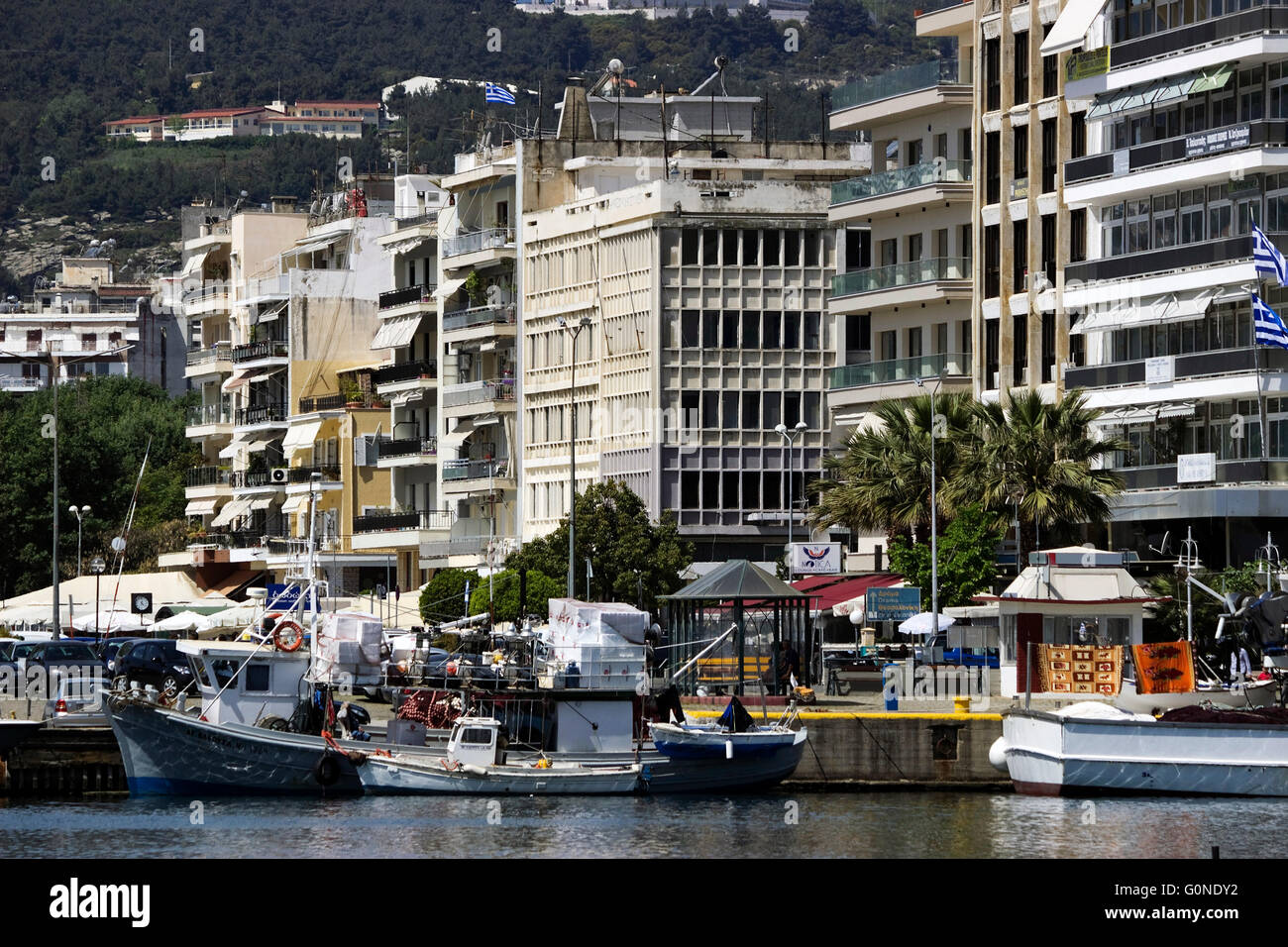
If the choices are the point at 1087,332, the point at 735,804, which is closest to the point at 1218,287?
the point at 1087,332

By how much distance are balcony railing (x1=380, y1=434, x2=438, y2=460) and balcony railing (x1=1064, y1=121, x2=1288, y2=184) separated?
47.0 metres

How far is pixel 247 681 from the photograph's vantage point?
2320 inches

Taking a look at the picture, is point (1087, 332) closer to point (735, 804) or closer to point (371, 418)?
point (735, 804)

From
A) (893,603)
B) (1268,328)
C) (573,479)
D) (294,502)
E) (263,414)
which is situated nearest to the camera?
(1268,328)

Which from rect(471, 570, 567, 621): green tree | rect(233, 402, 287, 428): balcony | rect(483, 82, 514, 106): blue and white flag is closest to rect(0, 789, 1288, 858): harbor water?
rect(471, 570, 567, 621): green tree

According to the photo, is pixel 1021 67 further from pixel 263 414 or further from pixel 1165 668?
pixel 263 414

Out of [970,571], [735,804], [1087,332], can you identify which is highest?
[1087,332]

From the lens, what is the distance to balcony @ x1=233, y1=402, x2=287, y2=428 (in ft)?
436

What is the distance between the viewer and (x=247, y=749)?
56625mm

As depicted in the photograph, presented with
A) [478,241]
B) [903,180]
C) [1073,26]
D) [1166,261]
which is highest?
[1073,26]

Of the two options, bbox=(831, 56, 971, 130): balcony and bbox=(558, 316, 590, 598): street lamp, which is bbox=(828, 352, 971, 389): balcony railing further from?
bbox=(558, 316, 590, 598): street lamp

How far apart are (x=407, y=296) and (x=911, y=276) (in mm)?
41364

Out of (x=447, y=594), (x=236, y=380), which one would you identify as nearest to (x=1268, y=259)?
(x=447, y=594)
